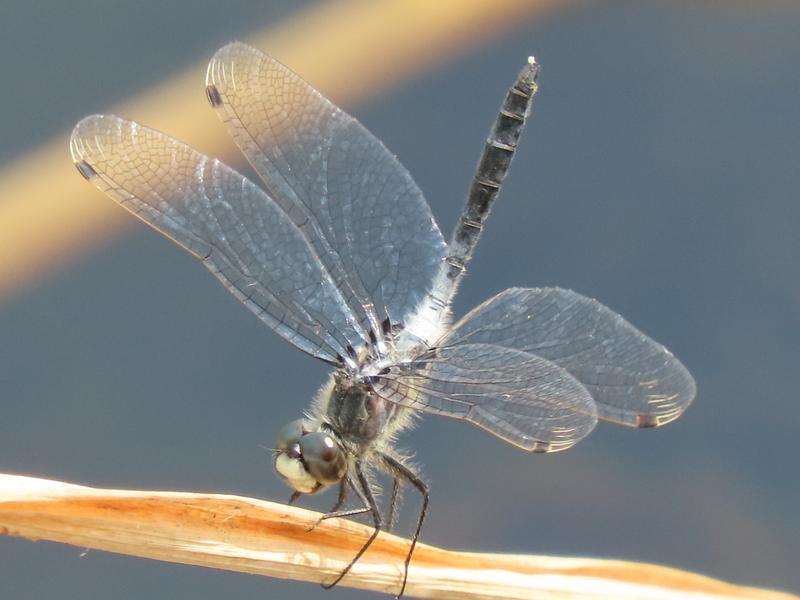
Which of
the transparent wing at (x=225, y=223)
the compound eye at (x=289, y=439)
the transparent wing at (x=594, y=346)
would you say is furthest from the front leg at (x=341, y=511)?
the transparent wing at (x=594, y=346)

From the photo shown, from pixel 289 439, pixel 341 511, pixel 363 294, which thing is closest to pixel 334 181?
pixel 363 294

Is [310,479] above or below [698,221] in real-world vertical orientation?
below

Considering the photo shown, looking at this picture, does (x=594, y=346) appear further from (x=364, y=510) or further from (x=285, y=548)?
(x=285, y=548)

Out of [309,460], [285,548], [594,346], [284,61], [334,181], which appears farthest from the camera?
[284,61]

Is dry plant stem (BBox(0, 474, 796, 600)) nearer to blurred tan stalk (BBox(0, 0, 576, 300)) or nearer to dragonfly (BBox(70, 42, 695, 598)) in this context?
dragonfly (BBox(70, 42, 695, 598))

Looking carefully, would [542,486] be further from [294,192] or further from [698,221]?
[294,192]

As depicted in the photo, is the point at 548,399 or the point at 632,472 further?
the point at 632,472

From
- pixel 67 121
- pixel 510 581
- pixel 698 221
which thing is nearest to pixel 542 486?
pixel 698 221
